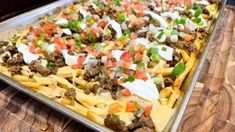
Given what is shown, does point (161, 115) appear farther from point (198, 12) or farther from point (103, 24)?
point (198, 12)

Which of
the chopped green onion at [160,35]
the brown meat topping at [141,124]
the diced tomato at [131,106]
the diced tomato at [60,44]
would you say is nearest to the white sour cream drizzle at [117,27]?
the chopped green onion at [160,35]

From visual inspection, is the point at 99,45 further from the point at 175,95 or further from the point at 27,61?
the point at 175,95

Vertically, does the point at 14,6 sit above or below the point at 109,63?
below

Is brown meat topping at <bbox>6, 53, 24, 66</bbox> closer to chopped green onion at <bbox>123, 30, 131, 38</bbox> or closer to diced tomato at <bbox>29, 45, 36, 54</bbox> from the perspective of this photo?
diced tomato at <bbox>29, 45, 36, 54</bbox>

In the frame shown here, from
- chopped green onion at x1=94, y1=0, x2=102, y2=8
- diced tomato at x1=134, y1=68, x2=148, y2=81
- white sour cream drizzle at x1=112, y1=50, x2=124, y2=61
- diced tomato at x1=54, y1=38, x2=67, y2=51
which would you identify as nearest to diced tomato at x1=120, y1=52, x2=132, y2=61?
white sour cream drizzle at x1=112, y1=50, x2=124, y2=61

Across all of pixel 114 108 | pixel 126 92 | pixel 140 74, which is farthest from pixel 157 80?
pixel 114 108
